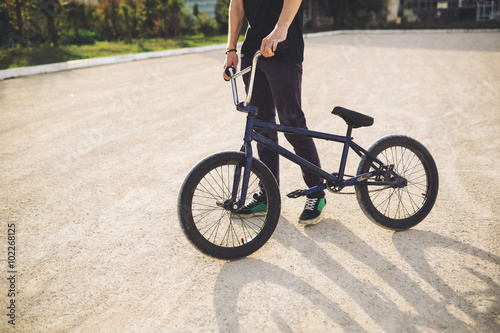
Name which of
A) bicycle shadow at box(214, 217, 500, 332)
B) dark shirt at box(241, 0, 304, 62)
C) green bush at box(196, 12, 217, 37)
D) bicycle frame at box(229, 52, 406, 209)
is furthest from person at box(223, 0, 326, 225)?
green bush at box(196, 12, 217, 37)

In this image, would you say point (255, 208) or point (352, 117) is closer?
point (352, 117)

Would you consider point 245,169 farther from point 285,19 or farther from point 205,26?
point 205,26

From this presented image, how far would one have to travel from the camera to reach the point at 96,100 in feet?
23.6

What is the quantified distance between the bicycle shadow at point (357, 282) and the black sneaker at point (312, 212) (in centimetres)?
7

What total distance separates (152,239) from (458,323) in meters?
2.01

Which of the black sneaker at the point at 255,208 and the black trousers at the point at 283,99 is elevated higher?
the black trousers at the point at 283,99

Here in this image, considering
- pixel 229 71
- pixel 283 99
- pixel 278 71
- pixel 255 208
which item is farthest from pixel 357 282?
pixel 229 71

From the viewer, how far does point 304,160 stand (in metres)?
2.73

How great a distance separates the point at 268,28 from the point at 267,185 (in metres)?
1.12

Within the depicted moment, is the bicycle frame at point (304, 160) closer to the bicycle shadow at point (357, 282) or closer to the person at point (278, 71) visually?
the person at point (278, 71)

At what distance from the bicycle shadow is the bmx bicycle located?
6.5 inches

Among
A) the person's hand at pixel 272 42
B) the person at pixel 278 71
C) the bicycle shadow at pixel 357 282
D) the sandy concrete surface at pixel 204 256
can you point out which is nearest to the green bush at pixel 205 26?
the sandy concrete surface at pixel 204 256

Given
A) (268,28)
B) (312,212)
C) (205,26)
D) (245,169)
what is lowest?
(312,212)

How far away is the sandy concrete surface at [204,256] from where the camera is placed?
214 cm
